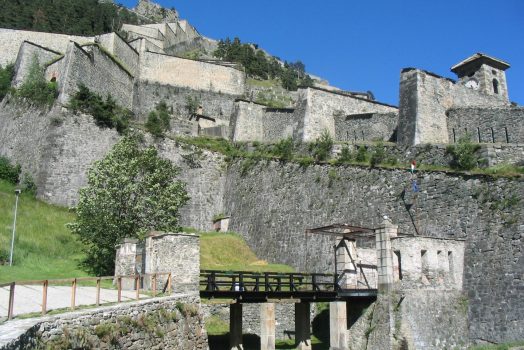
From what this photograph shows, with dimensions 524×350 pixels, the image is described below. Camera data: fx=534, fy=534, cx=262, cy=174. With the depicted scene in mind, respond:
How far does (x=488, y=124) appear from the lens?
98.6 ft

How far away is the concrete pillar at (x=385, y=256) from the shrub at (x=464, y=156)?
15.9 feet

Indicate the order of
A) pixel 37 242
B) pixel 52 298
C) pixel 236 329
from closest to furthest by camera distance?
pixel 52 298, pixel 236 329, pixel 37 242

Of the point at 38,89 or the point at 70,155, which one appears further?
the point at 38,89

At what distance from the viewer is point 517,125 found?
93.4 feet

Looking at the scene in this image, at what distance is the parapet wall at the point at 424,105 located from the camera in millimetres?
31016

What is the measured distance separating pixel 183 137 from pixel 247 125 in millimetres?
5784

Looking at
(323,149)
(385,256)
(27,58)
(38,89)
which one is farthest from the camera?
(27,58)

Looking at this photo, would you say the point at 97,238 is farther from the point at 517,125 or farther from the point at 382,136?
the point at 517,125

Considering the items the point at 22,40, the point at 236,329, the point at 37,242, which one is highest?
the point at 22,40

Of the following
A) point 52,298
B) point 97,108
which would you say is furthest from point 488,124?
point 97,108

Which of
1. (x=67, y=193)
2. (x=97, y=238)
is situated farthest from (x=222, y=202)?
(x=97, y=238)

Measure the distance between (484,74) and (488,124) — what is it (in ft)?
27.0

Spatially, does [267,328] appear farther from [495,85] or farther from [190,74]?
[190,74]

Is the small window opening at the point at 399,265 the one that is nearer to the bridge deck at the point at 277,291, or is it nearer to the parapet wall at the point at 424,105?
the bridge deck at the point at 277,291
